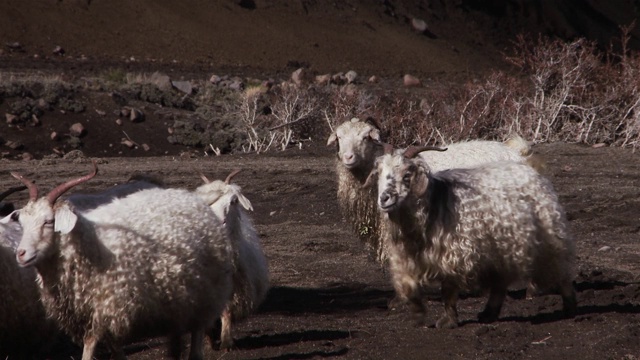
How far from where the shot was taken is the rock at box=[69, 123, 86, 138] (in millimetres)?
23109

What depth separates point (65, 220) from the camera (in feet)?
26.2

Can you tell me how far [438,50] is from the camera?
4388cm

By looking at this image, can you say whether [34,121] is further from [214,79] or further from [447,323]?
[447,323]

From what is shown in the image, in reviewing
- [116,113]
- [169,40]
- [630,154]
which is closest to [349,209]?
[630,154]

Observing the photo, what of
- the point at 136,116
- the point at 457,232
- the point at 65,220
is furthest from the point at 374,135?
the point at 136,116

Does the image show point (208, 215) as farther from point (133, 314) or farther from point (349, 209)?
point (349, 209)

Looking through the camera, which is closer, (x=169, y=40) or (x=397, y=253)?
(x=397, y=253)

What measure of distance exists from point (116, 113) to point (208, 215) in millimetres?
15953

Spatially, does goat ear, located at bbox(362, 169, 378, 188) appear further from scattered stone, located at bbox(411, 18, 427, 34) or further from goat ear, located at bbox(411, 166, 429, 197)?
scattered stone, located at bbox(411, 18, 427, 34)

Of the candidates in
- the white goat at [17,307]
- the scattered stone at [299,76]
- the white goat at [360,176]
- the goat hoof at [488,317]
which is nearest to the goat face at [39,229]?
the white goat at [17,307]

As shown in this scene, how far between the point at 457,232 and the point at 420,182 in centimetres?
47

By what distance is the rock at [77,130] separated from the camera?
23.1 meters

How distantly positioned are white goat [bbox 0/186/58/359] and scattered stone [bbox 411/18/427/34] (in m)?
37.3

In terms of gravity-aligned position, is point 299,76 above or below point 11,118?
above
